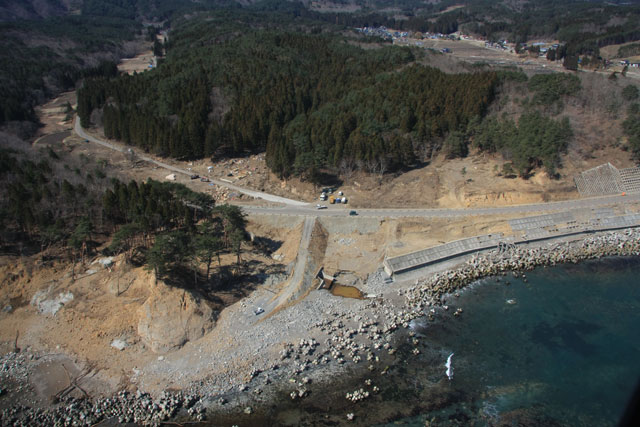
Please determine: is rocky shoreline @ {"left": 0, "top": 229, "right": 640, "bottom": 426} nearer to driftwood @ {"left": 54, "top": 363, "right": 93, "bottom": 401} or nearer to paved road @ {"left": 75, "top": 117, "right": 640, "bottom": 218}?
driftwood @ {"left": 54, "top": 363, "right": 93, "bottom": 401}

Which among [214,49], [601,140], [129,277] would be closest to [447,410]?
[129,277]

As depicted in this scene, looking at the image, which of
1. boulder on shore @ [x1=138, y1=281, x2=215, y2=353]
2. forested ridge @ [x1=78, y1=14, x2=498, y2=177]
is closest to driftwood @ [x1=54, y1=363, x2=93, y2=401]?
boulder on shore @ [x1=138, y1=281, x2=215, y2=353]

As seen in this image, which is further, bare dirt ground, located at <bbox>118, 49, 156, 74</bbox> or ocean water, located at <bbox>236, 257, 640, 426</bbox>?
bare dirt ground, located at <bbox>118, 49, 156, 74</bbox>

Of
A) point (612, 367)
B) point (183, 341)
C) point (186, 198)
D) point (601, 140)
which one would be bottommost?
point (183, 341)

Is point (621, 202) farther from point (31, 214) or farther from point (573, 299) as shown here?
point (31, 214)

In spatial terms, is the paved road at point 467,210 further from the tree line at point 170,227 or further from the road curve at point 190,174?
the tree line at point 170,227

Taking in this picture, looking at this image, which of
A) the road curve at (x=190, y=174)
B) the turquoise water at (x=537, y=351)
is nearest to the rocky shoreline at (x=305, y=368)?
the turquoise water at (x=537, y=351)
